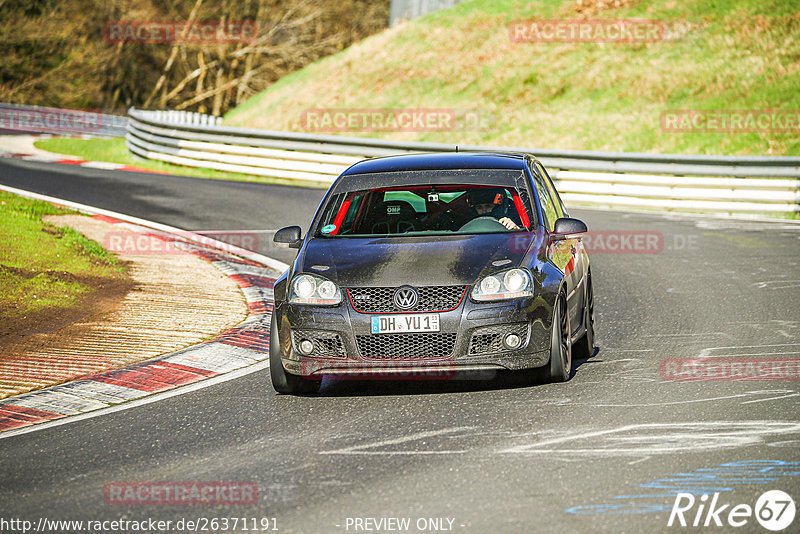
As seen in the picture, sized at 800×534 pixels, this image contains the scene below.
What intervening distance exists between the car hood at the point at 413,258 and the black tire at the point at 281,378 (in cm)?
53

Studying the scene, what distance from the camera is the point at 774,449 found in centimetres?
607

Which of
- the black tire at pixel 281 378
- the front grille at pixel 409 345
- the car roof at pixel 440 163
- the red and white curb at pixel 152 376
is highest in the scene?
the car roof at pixel 440 163

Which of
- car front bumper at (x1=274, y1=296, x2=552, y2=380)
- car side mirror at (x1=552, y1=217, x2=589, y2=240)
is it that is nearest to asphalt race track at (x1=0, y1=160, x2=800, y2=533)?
car front bumper at (x1=274, y1=296, x2=552, y2=380)

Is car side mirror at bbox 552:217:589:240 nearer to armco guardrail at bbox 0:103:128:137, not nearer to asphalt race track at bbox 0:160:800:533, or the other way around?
asphalt race track at bbox 0:160:800:533

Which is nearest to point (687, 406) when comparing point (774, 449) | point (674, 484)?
point (774, 449)

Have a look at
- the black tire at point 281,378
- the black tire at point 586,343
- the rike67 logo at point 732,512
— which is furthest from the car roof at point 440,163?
the rike67 logo at point 732,512

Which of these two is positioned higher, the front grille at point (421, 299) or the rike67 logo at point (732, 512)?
the front grille at point (421, 299)

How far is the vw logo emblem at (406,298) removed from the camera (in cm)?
728

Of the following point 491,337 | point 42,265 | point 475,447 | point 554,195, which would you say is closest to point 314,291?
point 491,337

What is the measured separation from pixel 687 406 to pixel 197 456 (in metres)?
3.06

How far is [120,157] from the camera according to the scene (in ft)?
97.6

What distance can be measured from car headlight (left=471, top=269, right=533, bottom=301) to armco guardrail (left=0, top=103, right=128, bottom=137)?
35652 mm

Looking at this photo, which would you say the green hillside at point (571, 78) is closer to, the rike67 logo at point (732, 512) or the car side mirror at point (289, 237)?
the car side mirror at point (289, 237)

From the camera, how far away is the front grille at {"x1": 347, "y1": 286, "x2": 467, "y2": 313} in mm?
7285
